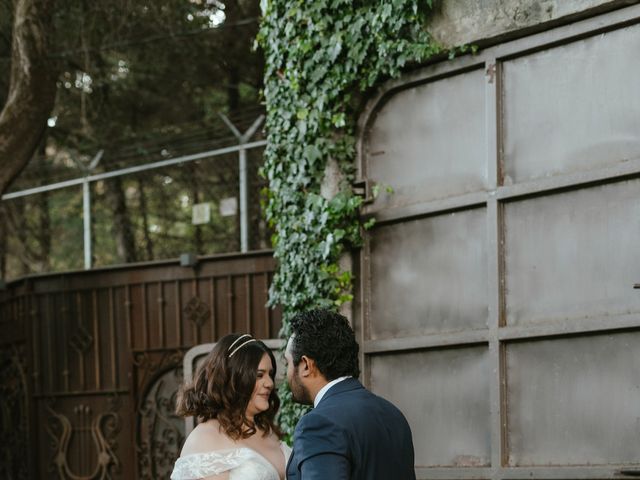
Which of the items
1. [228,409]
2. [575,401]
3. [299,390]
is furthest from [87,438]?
[299,390]

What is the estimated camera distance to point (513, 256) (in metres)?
6.50

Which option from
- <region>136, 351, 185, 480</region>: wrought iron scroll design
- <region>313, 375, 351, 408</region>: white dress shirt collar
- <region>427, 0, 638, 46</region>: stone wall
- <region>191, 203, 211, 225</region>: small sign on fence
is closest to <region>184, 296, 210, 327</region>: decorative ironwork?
<region>136, 351, 185, 480</region>: wrought iron scroll design

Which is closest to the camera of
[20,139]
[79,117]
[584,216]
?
[584,216]

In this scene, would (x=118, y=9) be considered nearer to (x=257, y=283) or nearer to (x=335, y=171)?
(x=257, y=283)

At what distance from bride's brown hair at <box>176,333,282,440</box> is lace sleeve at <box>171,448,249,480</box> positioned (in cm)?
10

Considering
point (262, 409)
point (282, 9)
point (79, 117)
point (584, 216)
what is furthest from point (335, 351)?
point (79, 117)

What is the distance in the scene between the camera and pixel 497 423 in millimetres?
6438

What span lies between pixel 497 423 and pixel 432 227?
1.25 m

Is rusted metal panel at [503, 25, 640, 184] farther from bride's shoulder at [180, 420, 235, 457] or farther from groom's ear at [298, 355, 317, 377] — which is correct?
groom's ear at [298, 355, 317, 377]

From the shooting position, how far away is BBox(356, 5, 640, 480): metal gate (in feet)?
19.7

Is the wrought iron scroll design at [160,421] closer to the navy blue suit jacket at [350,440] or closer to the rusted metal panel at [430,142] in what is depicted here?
the rusted metal panel at [430,142]

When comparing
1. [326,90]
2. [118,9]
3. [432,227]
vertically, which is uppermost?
[118,9]

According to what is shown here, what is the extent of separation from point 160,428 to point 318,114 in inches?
189

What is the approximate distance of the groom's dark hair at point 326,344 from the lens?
4.32m
